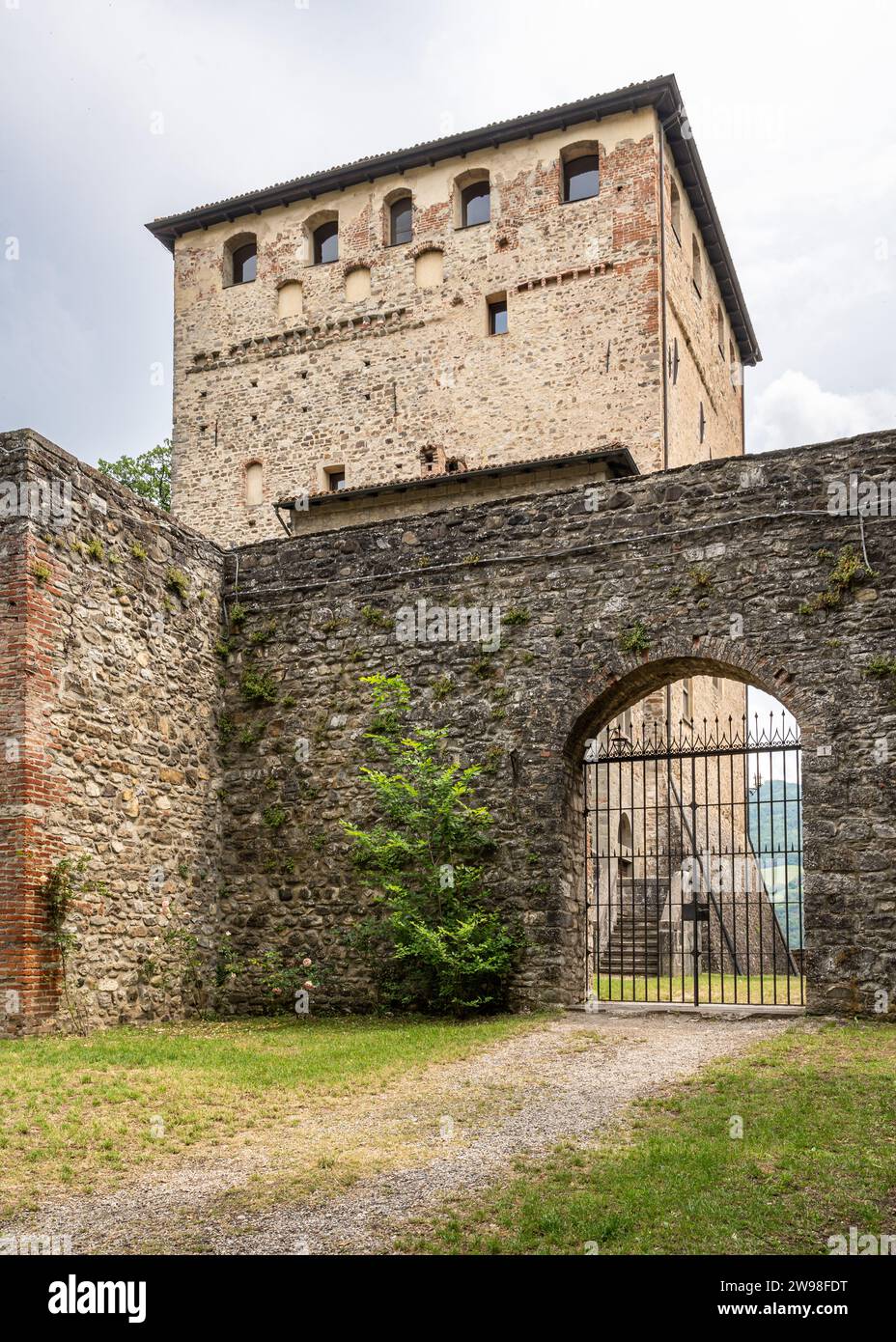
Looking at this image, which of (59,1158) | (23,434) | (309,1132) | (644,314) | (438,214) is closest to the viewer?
(59,1158)

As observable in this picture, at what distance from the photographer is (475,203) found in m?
23.9

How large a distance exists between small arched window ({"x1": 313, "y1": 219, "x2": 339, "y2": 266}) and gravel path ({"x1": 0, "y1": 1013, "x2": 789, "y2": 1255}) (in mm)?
19644

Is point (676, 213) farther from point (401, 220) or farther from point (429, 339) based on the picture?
point (401, 220)

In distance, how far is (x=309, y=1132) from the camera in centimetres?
645

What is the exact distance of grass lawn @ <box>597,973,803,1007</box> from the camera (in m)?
11.6

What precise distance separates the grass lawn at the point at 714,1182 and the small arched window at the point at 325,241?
21586 mm

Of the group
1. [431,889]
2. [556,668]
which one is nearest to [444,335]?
[556,668]

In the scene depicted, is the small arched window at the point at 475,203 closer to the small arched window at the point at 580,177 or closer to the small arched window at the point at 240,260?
the small arched window at the point at 580,177

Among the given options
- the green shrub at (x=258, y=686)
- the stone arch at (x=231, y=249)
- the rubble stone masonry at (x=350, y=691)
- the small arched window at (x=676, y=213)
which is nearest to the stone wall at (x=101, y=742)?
the rubble stone masonry at (x=350, y=691)

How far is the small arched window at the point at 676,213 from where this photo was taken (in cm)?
2278
